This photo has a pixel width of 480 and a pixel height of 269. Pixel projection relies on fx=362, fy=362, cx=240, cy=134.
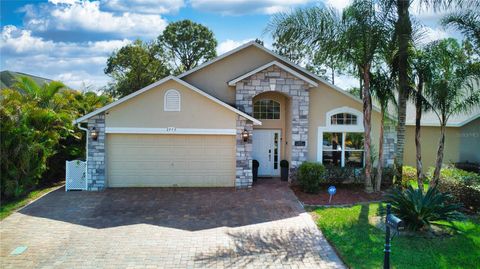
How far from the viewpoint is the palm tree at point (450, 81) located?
11.3m

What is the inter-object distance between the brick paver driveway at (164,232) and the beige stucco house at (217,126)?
1254 mm

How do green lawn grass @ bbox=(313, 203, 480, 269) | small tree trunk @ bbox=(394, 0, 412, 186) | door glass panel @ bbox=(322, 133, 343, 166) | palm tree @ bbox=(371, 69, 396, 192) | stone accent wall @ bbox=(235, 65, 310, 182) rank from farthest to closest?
1. door glass panel @ bbox=(322, 133, 343, 166)
2. stone accent wall @ bbox=(235, 65, 310, 182)
3. palm tree @ bbox=(371, 69, 396, 192)
4. small tree trunk @ bbox=(394, 0, 412, 186)
5. green lawn grass @ bbox=(313, 203, 480, 269)

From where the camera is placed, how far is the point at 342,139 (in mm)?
15672

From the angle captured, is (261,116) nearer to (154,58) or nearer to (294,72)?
(294,72)

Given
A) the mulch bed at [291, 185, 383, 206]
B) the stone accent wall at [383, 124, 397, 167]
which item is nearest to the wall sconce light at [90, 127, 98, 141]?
the mulch bed at [291, 185, 383, 206]

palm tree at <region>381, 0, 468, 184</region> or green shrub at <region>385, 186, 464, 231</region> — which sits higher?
palm tree at <region>381, 0, 468, 184</region>

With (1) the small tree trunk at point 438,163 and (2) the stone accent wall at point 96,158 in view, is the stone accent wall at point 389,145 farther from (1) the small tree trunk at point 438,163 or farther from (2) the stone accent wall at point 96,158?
(2) the stone accent wall at point 96,158

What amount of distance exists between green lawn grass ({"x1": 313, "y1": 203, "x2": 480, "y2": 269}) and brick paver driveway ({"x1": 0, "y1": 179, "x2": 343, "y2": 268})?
0.43m

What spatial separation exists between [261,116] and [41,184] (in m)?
9.78

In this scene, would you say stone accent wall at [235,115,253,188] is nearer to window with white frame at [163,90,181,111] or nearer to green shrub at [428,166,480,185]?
window with white frame at [163,90,181,111]

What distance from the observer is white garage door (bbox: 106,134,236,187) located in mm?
14344

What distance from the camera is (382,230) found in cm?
960

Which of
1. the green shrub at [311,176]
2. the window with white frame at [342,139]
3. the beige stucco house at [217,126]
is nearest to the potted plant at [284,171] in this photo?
the beige stucco house at [217,126]

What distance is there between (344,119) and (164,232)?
950 centimetres
